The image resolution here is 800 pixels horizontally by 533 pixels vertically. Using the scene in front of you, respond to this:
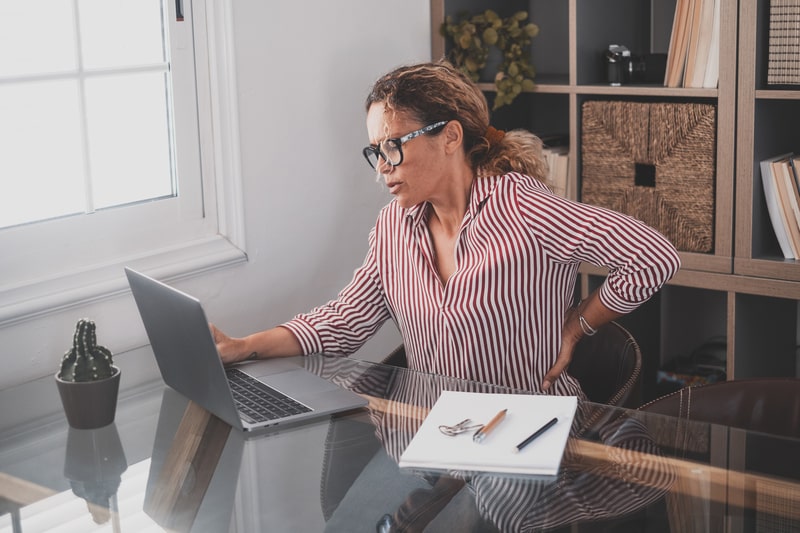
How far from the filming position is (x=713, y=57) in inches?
103

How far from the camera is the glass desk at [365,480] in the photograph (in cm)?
130

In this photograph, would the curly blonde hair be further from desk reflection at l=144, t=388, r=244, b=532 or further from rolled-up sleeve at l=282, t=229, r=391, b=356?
desk reflection at l=144, t=388, r=244, b=532

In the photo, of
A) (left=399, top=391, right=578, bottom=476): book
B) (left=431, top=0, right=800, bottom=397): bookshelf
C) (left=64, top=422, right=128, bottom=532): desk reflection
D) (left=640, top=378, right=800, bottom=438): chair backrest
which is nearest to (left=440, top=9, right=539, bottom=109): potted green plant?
(left=431, top=0, right=800, bottom=397): bookshelf

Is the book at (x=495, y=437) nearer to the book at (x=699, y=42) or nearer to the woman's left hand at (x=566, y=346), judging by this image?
the woman's left hand at (x=566, y=346)

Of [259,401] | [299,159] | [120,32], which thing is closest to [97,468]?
[259,401]

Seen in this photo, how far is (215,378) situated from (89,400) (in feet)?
0.76

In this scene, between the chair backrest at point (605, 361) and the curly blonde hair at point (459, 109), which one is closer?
the curly blonde hair at point (459, 109)

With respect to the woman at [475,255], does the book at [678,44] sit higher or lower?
higher

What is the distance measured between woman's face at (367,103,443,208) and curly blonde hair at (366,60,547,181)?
2 centimetres

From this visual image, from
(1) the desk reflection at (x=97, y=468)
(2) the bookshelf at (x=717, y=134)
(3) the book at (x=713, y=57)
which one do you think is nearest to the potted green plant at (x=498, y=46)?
(2) the bookshelf at (x=717, y=134)

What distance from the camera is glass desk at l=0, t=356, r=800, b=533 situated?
51.0 inches

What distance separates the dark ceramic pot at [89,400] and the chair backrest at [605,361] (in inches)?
40.6

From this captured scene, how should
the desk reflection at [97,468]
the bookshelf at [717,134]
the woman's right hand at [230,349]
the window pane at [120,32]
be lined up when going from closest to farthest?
the desk reflection at [97,468] < the woman's right hand at [230,349] < the window pane at [120,32] < the bookshelf at [717,134]

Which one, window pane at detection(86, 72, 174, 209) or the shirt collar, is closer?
the shirt collar
